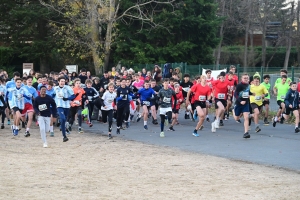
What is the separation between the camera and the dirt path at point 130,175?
33.8ft

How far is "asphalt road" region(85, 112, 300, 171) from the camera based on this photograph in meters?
14.5

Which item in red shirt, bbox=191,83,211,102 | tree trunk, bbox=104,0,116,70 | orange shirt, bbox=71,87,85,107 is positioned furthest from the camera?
tree trunk, bbox=104,0,116,70

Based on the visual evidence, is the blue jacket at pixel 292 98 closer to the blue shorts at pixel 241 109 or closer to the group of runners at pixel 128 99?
the group of runners at pixel 128 99

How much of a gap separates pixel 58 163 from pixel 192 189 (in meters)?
4.05

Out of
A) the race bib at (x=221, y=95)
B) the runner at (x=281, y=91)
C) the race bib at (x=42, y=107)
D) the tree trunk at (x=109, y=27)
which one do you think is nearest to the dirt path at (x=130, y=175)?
the race bib at (x=42, y=107)

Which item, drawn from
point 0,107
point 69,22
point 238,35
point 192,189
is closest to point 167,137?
point 0,107

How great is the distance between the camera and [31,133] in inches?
794

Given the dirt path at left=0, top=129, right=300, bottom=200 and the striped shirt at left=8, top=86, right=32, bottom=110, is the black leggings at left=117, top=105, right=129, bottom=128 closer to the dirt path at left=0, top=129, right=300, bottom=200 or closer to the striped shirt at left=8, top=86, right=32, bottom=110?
the striped shirt at left=8, top=86, right=32, bottom=110

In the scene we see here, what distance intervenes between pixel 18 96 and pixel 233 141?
662 cm

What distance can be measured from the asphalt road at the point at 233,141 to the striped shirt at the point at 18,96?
2579mm

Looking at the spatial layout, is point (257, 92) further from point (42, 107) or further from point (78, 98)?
point (42, 107)

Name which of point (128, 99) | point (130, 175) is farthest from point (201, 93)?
point (130, 175)

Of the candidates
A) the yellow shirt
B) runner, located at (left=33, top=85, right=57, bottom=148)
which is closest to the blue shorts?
the yellow shirt

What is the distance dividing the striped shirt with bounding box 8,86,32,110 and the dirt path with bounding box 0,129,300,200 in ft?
9.32
